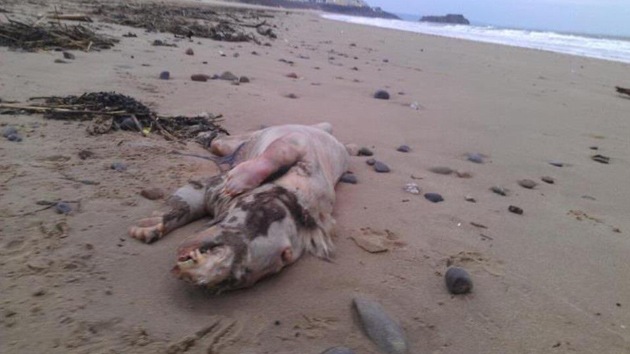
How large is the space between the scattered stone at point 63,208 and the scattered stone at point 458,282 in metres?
2.25

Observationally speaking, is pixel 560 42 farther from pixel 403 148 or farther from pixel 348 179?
pixel 348 179

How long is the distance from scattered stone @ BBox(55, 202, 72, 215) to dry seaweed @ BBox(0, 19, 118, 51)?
17.1ft

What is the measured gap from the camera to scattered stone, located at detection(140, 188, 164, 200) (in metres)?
3.14

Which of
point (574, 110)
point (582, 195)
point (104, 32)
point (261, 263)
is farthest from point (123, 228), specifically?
point (104, 32)

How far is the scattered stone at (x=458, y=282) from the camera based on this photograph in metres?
2.42

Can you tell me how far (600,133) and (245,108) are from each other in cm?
462

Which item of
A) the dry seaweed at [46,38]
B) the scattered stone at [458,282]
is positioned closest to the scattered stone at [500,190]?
the scattered stone at [458,282]

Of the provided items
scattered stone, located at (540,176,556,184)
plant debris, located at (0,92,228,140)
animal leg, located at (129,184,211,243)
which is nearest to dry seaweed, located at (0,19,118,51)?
plant debris, located at (0,92,228,140)

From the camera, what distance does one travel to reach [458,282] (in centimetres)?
243

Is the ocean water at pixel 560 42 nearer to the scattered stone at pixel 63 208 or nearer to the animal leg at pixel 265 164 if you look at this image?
the animal leg at pixel 265 164

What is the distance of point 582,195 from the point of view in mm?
3926

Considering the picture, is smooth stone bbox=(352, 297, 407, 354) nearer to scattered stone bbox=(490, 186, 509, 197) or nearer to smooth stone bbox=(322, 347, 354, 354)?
smooth stone bbox=(322, 347, 354, 354)

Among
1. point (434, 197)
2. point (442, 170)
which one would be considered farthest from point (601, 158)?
point (434, 197)

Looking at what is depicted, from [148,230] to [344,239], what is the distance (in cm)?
119
